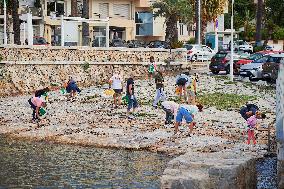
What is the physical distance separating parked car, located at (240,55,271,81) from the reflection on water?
21.7 m

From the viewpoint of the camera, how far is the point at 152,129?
2680 cm

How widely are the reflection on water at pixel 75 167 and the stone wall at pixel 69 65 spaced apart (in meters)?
18.9

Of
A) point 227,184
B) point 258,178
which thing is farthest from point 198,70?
point 227,184

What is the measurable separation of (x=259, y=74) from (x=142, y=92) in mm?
8456

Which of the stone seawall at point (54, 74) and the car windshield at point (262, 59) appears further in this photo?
the car windshield at point (262, 59)

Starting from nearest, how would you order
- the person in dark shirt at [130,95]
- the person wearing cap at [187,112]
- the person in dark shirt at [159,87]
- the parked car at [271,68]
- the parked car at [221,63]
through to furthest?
1. the person wearing cap at [187,112]
2. the person in dark shirt at [130,95]
3. the person in dark shirt at [159,87]
4. the parked car at [271,68]
5. the parked car at [221,63]

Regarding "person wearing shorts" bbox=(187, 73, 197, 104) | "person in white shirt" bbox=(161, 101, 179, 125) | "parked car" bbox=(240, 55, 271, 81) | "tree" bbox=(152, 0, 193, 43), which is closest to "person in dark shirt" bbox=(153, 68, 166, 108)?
"person wearing shorts" bbox=(187, 73, 197, 104)

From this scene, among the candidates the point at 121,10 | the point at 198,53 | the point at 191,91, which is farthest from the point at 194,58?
the point at 191,91

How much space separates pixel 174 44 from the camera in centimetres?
5556

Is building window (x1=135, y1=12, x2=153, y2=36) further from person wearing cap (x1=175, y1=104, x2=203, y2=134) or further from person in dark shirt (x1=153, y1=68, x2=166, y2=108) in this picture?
person wearing cap (x1=175, y1=104, x2=203, y2=134)

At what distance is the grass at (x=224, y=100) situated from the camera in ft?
107

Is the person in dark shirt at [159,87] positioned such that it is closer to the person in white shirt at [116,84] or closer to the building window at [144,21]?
the person in white shirt at [116,84]

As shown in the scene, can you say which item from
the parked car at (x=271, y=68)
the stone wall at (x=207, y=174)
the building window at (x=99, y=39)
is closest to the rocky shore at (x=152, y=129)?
the stone wall at (x=207, y=174)

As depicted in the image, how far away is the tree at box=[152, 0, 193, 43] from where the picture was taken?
67.2 meters
